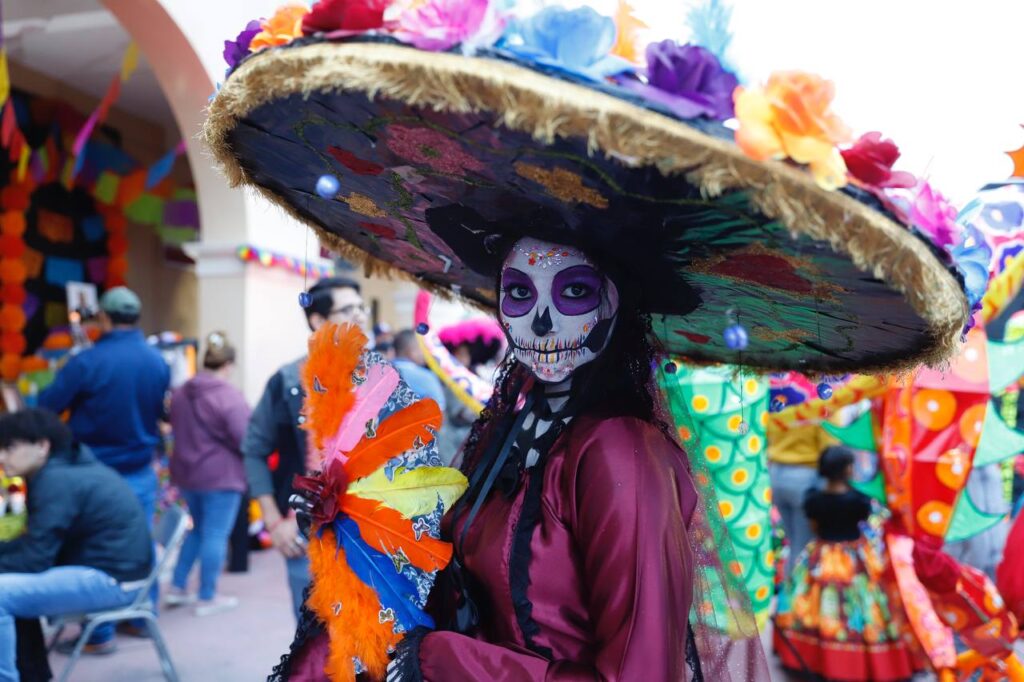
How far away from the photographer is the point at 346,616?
1.63 metres

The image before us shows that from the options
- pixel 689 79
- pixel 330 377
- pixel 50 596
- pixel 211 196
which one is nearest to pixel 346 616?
pixel 330 377

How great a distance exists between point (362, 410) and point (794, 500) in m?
4.46

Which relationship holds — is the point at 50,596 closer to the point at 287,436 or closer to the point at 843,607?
the point at 287,436

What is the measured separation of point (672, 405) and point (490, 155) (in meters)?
0.94

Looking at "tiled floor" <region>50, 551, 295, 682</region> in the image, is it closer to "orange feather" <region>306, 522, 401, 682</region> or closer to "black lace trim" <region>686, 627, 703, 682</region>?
"orange feather" <region>306, 522, 401, 682</region>

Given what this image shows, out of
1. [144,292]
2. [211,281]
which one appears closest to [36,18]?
[211,281]

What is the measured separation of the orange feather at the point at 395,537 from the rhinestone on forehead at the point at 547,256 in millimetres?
558

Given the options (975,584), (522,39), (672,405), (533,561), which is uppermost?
(522,39)

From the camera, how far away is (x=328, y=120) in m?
1.39

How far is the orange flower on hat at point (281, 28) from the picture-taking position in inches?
50.7

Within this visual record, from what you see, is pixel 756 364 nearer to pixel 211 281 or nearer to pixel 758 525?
pixel 758 525

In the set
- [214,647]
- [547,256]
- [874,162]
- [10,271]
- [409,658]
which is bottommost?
[214,647]

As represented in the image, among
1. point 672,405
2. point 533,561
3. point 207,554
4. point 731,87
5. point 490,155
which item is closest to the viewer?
point 731,87

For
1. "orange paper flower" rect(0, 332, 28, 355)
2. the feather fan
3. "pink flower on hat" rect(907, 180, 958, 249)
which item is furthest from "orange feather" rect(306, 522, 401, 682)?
"orange paper flower" rect(0, 332, 28, 355)
